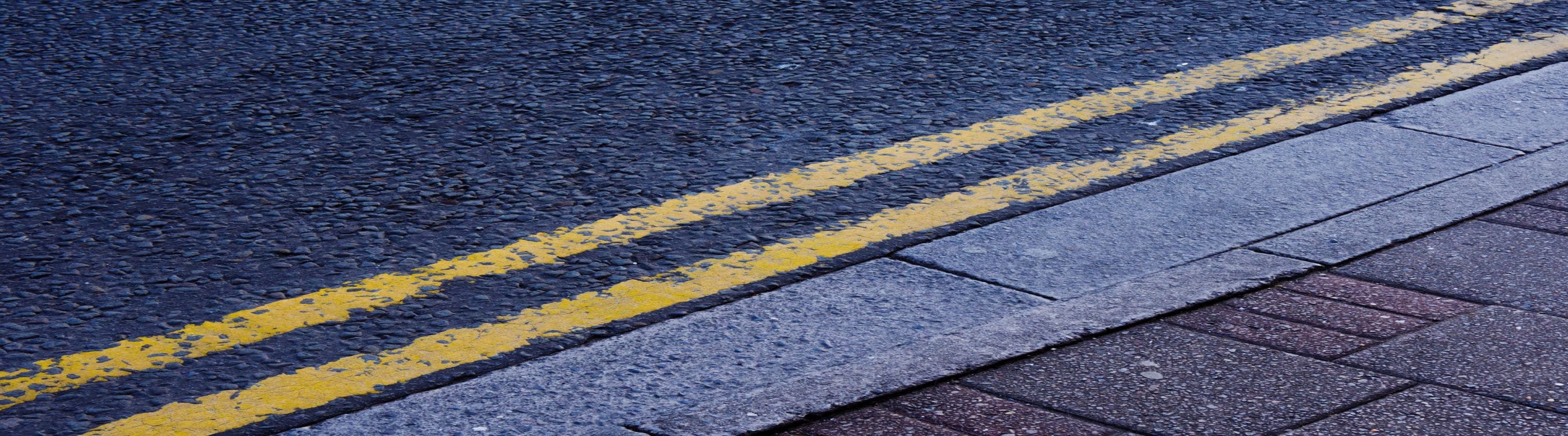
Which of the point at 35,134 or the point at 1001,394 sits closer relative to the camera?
the point at 1001,394

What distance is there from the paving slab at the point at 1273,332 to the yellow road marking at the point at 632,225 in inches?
40.7

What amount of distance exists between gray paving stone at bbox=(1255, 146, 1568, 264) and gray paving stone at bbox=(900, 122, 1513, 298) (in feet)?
→ 0.14

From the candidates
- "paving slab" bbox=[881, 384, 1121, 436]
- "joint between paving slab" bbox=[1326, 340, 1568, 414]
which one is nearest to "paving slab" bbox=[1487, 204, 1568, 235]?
"joint between paving slab" bbox=[1326, 340, 1568, 414]

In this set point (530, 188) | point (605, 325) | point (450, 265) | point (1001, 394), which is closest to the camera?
point (1001, 394)

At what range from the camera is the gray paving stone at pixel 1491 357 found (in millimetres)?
2658

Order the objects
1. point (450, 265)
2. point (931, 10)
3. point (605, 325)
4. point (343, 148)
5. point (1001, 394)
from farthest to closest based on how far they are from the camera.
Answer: point (931, 10)
point (343, 148)
point (450, 265)
point (605, 325)
point (1001, 394)

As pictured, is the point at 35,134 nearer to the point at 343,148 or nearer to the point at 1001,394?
the point at 343,148

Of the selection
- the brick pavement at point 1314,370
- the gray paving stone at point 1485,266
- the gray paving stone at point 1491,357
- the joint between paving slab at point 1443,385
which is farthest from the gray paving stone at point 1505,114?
the joint between paving slab at point 1443,385

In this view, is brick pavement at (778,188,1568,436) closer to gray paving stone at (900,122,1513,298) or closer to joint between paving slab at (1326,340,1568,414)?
joint between paving slab at (1326,340,1568,414)

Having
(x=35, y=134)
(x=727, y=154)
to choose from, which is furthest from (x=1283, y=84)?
(x=35, y=134)

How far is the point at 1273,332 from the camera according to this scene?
290cm

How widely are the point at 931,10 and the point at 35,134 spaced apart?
2.86m

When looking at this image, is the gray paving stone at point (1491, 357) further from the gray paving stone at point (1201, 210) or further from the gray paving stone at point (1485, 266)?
the gray paving stone at point (1201, 210)

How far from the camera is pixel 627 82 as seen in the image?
461 cm
